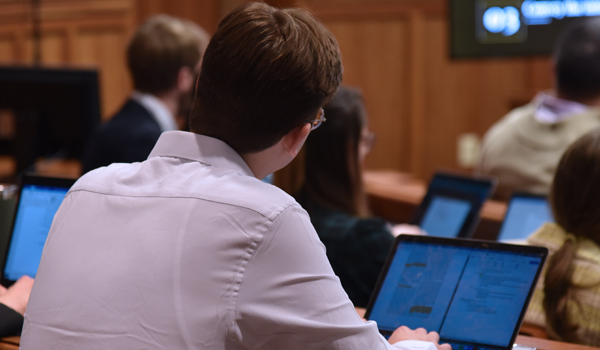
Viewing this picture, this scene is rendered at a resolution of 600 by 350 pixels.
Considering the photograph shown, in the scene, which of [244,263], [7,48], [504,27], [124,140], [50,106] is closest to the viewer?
[244,263]

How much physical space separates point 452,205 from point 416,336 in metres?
1.02

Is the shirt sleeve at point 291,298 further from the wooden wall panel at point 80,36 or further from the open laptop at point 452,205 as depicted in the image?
the wooden wall panel at point 80,36

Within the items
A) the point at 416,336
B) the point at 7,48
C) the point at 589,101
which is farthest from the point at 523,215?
the point at 7,48

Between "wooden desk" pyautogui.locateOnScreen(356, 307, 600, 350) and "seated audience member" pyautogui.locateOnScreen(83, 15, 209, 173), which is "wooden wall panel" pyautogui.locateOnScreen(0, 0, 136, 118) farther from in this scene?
"wooden desk" pyautogui.locateOnScreen(356, 307, 600, 350)

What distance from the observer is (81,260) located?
0.86m

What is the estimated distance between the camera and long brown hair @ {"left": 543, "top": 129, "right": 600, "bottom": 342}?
1.31 m

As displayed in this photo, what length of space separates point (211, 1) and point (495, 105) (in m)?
2.19

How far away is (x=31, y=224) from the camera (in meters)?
1.37

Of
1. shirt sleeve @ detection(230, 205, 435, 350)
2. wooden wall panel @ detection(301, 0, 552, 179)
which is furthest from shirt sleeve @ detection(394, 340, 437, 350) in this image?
wooden wall panel @ detection(301, 0, 552, 179)

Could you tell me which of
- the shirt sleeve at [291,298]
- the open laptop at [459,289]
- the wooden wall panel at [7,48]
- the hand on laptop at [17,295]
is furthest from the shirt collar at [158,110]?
the wooden wall panel at [7,48]

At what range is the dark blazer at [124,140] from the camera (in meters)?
2.19

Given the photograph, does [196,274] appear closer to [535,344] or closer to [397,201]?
[535,344]

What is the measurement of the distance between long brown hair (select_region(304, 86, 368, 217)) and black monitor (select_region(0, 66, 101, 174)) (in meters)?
1.49

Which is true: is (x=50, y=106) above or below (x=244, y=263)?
below
